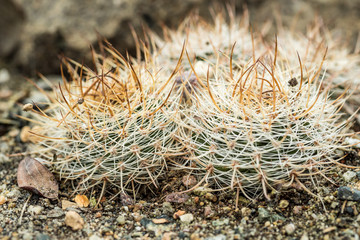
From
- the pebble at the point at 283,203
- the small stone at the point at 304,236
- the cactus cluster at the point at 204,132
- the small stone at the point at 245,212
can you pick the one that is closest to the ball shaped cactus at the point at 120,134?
the cactus cluster at the point at 204,132

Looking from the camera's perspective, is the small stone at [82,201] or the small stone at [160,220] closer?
the small stone at [160,220]

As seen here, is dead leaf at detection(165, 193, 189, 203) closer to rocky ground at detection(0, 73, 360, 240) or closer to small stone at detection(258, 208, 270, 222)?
rocky ground at detection(0, 73, 360, 240)

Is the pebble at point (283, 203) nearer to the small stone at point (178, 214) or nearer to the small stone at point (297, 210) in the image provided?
the small stone at point (297, 210)

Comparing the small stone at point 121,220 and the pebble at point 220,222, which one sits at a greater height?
the pebble at point 220,222

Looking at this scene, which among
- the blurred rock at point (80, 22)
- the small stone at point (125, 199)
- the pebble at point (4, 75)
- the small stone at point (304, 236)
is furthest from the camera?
the pebble at point (4, 75)

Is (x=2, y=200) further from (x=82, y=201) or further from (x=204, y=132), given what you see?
(x=204, y=132)

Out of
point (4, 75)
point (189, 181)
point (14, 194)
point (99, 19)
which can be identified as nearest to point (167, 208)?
point (189, 181)

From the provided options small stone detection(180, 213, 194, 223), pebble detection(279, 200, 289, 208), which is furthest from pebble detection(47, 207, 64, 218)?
pebble detection(279, 200, 289, 208)
